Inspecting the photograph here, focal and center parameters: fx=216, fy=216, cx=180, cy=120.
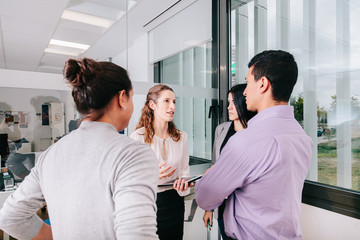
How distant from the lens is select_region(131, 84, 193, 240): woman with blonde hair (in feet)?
5.12

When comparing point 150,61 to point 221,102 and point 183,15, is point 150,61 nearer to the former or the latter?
point 183,15

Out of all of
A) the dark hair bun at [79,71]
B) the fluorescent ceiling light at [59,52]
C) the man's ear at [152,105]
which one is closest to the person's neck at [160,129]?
the man's ear at [152,105]

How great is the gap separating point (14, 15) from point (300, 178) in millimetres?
2003

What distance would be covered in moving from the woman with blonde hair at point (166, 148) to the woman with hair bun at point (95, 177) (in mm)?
907

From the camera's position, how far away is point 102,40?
5.95 ft

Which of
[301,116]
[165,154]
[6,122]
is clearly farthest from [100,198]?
[301,116]

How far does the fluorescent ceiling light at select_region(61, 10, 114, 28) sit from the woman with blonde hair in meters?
0.72

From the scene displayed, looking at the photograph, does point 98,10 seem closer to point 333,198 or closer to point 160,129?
point 160,129

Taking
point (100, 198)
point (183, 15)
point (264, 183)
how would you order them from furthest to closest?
1. point (183, 15)
2. point (264, 183)
3. point (100, 198)

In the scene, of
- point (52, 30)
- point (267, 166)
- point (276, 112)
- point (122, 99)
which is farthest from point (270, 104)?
point (52, 30)

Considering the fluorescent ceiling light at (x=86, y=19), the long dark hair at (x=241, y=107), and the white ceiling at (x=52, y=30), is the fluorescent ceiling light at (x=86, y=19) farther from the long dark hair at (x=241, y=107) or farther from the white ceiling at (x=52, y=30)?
the long dark hair at (x=241, y=107)

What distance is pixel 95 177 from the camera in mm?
567

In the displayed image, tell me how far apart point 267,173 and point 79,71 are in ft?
2.64

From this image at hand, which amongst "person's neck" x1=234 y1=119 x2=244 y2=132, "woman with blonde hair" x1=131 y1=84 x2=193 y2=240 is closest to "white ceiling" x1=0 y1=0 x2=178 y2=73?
"woman with blonde hair" x1=131 y1=84 x2=193 y2=240
